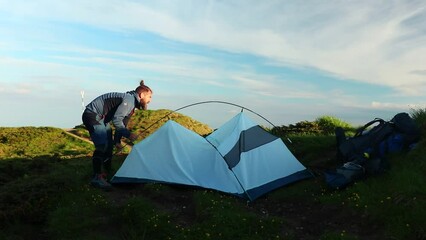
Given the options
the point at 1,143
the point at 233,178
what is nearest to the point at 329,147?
the point at 233,178

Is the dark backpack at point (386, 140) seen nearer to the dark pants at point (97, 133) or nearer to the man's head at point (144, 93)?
the man's head at point (144, 93)

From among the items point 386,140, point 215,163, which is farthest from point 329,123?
point 215,163

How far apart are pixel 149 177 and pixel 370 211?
5364 mm

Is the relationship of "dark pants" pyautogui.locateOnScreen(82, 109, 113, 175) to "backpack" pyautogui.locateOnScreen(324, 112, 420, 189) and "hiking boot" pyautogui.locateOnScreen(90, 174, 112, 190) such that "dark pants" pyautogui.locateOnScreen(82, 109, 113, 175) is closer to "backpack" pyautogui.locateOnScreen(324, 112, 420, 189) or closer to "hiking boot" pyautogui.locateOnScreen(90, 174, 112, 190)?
"hiking boot" pyautogui.locateOnScreen(90, 174, 112, 190)

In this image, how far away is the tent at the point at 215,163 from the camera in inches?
421

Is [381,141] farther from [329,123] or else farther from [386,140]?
[329,123]

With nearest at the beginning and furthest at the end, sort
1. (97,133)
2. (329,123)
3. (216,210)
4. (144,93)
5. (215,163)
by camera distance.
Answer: (216,210)
(97,133)
(144,93)
(215,163)
(329,123)

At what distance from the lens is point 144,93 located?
10.5m

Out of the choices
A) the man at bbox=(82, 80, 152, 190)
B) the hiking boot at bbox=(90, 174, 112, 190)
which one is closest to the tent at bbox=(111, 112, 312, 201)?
the hiking boot at bbox=(90, 174, 112, 190)

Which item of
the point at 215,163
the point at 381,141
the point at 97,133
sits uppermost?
the point at 381,141

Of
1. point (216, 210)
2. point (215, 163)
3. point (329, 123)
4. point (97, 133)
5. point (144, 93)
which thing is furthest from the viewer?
point (329, 123)

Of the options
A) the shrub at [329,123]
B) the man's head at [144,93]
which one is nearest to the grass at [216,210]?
the man's head at [144,93]

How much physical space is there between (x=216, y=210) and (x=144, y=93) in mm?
3573

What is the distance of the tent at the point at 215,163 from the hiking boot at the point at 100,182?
0.45 metres
